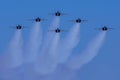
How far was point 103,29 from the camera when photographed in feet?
573

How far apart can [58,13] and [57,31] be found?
12.7ft

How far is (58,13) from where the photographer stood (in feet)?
578

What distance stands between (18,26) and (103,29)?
57.3ft

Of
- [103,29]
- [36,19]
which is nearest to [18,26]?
[36,19]

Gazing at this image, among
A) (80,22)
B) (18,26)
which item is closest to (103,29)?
(80,22)

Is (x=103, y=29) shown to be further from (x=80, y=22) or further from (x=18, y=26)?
(x=18, y=26)

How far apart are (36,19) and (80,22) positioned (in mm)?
9136

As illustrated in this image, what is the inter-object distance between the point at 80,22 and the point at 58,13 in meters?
4.82

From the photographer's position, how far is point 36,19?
17812 centimetres

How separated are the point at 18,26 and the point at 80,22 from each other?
41.7 ft

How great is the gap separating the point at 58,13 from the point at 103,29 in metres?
9.74

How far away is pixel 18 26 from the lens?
178 m

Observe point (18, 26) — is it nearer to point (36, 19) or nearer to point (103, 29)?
point (36, 19)

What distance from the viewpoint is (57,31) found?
175 metres
